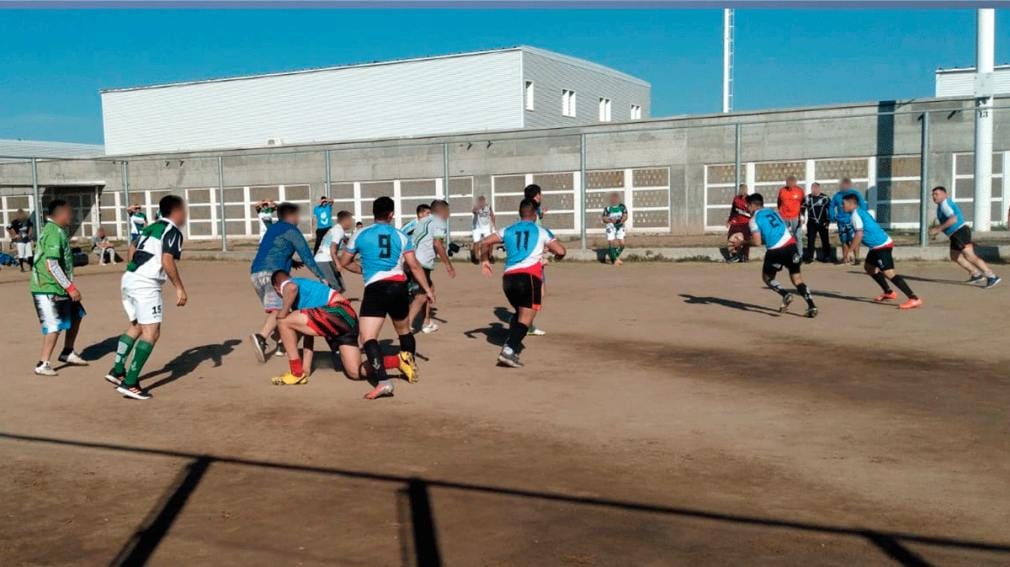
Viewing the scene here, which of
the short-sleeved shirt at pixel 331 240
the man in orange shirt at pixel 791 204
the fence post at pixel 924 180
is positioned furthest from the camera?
the man in orange shirt at pixel 791 204

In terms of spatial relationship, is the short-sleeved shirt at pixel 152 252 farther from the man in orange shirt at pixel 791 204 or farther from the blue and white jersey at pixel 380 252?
the man in orange shirt at pixel 791 204

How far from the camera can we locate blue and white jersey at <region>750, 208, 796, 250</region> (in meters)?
12.5

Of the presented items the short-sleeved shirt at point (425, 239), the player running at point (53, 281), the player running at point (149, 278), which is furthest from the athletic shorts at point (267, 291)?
the short-sleeved shirt at point (425, 239)

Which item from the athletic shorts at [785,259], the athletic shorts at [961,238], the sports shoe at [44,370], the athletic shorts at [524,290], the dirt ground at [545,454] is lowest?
the dirt ground at [545,454]

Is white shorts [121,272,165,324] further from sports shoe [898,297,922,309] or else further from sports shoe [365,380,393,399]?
sports shoe [898,297,922,309]

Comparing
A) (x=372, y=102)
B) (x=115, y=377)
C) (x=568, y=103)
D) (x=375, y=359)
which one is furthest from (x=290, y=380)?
(x=568, y=103)

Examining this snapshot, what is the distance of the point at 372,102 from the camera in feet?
147

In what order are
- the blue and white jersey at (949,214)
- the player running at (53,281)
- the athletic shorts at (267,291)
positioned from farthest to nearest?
the blue and white jersey at (949,214) → the athletic shorts at (267,291) → the player running at (53,281)

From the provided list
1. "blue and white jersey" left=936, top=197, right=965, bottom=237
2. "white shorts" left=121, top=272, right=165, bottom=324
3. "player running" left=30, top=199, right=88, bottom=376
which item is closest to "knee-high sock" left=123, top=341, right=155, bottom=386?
"white shorts" left=121, top=272, right=165, bottom=324

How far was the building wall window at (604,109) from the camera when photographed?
49.7 metres

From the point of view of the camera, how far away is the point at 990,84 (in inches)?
846

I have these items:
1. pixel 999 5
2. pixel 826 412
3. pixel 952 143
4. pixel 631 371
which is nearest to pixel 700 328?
pixel 631 371

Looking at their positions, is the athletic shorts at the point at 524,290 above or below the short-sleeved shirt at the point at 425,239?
below

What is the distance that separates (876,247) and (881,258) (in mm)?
183
